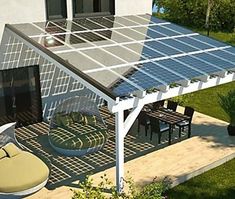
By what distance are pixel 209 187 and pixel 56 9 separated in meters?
10.5

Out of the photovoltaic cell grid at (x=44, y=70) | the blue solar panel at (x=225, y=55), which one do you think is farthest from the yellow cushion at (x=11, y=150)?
the blue solar panel at (x=225, y=55)

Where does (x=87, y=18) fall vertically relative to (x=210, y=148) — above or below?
above

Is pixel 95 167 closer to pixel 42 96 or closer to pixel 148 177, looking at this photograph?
pixel 148 177

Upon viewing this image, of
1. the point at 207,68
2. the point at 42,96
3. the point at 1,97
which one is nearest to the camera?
the point at 207,68

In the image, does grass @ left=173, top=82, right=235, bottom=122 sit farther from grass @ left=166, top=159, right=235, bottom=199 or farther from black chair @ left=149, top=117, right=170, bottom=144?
grass @ left=166, top=159, right=235, bottom=199

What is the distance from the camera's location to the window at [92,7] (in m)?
18.5

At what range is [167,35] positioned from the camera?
56.6 feet

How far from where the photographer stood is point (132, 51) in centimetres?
1460

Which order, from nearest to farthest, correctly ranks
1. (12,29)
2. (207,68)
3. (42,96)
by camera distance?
(207,68) < (12,29) < (42,96)

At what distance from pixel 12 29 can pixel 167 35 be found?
679 centimetres

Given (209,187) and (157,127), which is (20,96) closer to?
(157,127)

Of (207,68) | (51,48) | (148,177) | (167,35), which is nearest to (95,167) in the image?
(148,177)

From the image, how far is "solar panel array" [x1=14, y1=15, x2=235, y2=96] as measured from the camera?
12461mm

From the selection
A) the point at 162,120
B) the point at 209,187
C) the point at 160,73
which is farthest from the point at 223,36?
the point at 209,187
